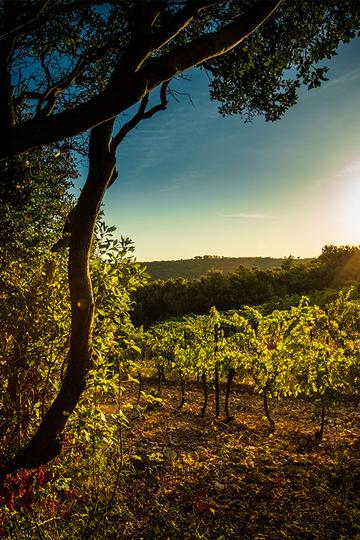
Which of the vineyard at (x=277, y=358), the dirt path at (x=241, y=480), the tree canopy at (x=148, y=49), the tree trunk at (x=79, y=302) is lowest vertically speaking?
the dirt path at (x=241, y=480)

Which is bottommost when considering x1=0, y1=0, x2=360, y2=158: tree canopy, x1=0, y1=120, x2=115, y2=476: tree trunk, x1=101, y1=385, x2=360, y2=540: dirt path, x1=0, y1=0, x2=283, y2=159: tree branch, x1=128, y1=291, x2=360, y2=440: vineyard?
x1=101, y1=385, x2=360, y2=540: dirt path

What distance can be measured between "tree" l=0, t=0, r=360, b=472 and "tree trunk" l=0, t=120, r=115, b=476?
1 cm

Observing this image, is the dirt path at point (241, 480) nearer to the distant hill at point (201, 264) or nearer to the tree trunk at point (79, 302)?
the tree trunk at point (79, 302)

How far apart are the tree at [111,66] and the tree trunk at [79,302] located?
0.01 metres

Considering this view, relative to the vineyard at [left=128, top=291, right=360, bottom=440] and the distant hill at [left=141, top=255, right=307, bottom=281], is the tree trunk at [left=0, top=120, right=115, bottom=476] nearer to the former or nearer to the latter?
the vineyard at [left=128, top=291, right=360, bottom=440]

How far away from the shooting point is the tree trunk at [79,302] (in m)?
4.02

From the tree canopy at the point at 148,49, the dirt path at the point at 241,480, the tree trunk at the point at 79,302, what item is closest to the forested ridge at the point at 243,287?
the dirt path at the point at 241,480

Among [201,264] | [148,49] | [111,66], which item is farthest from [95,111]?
[201,264]

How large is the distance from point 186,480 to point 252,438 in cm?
311

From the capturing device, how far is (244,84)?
6469 millimetres

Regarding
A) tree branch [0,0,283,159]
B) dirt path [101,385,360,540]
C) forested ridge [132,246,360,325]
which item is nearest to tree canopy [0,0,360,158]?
tree branch [0,0,283,159]

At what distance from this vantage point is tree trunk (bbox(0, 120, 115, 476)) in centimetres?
402

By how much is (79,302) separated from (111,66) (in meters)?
4.70

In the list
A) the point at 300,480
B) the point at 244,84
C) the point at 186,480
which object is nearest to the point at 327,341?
the point at 300,480
